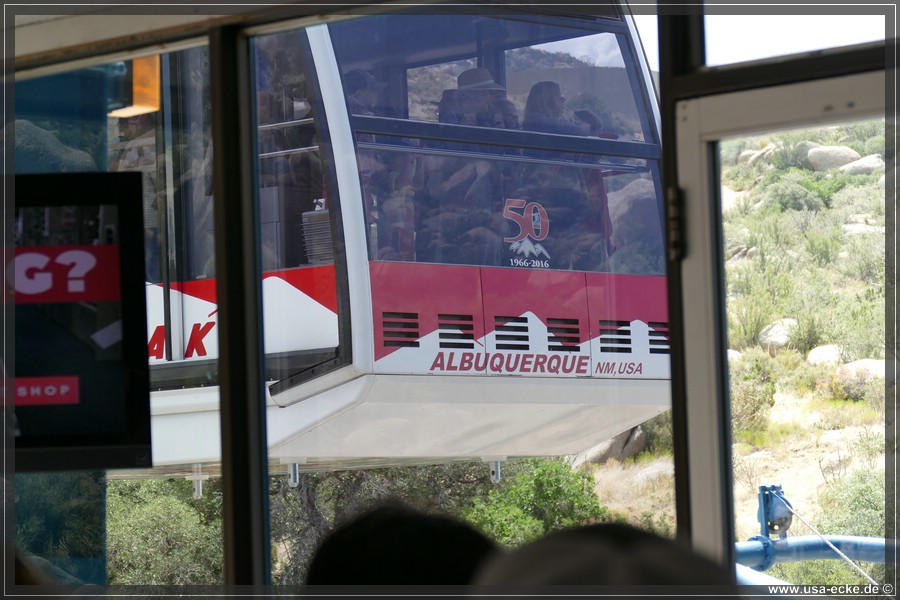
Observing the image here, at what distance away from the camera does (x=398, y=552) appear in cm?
84

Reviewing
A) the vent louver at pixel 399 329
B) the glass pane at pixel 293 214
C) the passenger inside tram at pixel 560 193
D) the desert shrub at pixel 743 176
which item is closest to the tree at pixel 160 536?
the glass pane at pixel 293 214

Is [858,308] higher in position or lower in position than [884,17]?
lower

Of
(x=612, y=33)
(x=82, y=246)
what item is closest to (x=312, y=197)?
(x=612, y=33)

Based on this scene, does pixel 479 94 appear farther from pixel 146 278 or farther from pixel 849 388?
pixel 849 388

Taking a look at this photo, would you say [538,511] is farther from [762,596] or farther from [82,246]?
[82,246]

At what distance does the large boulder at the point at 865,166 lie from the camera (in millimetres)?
1594

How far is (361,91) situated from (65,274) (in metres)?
1.98

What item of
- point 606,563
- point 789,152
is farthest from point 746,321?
point 606,563

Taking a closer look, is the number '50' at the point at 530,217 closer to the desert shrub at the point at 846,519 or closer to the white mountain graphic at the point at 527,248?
the white mountain graphic at the point at 527,248

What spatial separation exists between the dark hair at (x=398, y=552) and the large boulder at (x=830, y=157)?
3.38 feet

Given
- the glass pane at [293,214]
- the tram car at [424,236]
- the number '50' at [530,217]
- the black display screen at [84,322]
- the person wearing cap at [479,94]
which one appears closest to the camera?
the black display screen at [84,322]

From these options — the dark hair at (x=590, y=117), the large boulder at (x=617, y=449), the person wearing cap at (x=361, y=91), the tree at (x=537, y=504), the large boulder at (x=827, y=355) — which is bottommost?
the tree at (x=537, y=504)

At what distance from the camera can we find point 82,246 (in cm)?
201

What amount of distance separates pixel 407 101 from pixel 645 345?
1730 mm
